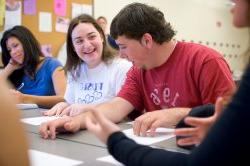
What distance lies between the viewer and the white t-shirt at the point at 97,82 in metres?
1.92

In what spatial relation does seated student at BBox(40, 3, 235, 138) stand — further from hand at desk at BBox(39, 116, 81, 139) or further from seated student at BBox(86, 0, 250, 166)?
seated student at BBox(86, 0, 250, 166)

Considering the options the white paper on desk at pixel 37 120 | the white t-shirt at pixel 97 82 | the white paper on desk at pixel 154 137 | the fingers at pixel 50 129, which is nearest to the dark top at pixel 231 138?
the white paper on desk at pixel 154 137

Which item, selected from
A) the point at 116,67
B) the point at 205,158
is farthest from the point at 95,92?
the point at 205,158

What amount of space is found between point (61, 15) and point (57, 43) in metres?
0.30

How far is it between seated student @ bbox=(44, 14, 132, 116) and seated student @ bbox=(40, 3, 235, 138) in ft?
1.06

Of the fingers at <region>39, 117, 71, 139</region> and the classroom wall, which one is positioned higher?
the classroom wall

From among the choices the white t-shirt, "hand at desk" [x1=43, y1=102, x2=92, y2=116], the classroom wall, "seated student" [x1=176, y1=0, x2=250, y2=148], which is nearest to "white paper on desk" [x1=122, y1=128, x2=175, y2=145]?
"seated student" [x1=176, y1=0, x2=250, y2=148]

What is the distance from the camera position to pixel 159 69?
1.52 m

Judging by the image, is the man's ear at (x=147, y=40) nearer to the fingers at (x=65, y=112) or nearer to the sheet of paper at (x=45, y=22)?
the fingers at (x=65, y=112)

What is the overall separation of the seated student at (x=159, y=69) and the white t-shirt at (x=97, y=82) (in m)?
0.31

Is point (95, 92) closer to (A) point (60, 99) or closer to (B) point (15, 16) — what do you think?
(A) point (60, 99)

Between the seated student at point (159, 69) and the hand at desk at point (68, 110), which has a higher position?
the seated student at point (159, 69)

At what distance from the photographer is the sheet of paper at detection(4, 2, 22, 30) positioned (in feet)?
10.6

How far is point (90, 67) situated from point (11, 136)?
5.61 ft
